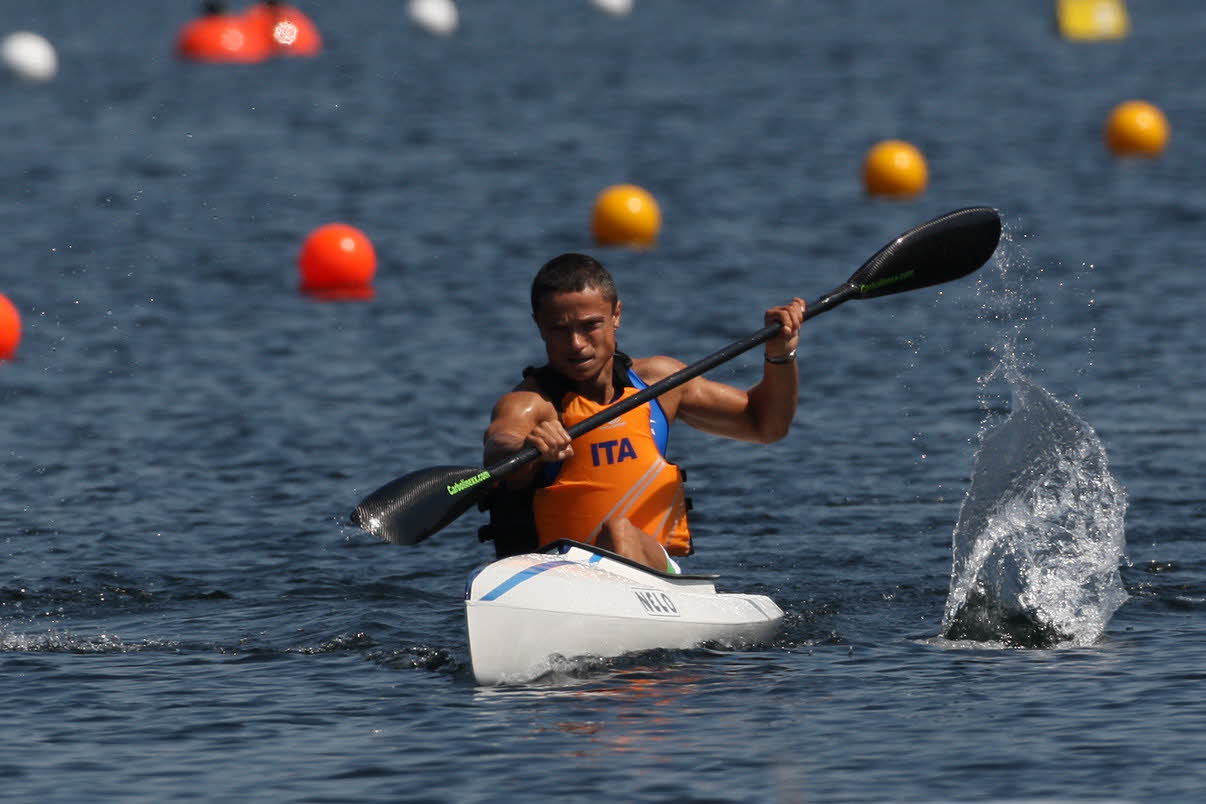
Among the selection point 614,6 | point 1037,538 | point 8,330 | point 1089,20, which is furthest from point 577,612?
point 614,6

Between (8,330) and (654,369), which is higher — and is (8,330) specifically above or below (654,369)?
above

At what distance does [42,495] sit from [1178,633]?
18.7ft

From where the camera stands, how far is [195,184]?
21.7 meters

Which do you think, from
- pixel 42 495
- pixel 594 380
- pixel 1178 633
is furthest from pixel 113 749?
pixel 42 495

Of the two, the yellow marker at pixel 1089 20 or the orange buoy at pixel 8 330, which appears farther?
the yellow marker at pixel 1089 20

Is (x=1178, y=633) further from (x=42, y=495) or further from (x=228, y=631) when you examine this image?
(x=42, y=495)

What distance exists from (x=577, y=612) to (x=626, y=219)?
440 inches

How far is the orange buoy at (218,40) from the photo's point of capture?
3189cm

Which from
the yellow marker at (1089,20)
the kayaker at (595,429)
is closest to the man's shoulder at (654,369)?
the kayaker at (595,429)

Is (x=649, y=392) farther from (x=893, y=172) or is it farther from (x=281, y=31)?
(x=281, y=31)

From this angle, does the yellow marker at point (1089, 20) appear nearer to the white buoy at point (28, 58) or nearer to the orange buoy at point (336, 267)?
the white buoy at point (28, 58)

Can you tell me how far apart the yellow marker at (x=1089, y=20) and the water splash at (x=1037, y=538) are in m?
26.0

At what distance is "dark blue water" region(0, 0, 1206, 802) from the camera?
6.50 meters

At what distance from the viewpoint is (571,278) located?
7.38 meters
